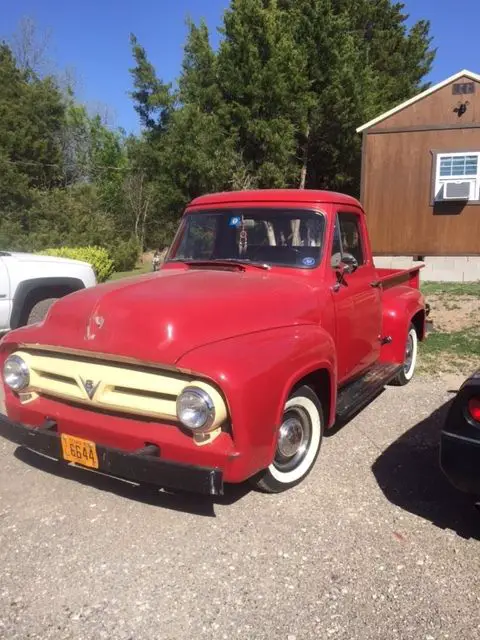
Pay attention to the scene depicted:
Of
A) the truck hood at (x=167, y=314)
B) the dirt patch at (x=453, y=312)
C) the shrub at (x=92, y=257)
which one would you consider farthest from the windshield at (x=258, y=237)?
the shrub at (x=92, y=257)

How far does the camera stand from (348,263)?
4.48m

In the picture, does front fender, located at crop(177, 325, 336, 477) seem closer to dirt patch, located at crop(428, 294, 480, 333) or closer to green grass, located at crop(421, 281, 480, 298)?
dirt patch, located at crop(428, 294, 480, 333)

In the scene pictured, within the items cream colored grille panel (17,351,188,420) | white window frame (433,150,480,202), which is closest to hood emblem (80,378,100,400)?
cream colored grille panel (17,351,188,420)

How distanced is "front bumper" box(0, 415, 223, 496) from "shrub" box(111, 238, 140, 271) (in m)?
19.7

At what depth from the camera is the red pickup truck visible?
2.95 metres

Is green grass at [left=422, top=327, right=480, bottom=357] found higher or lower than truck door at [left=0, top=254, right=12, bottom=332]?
lower

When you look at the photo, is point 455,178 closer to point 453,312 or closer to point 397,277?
point 453,312

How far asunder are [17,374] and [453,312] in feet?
26.3

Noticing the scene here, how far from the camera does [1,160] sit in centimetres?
2381

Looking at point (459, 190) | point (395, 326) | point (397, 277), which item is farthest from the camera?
point (459, 190)

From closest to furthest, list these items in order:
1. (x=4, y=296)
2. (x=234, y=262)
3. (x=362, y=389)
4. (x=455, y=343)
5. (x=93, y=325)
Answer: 1. (x=93, y=325)
2. (x=234, y=262)
3. (x=362, y=389)
4. (x=4, y=296)
5. (x=455, y=343)

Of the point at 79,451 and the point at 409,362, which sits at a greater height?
the point at 79,451

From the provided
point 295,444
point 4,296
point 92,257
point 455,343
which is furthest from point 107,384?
point 92,257

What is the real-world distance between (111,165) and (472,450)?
131 ft
